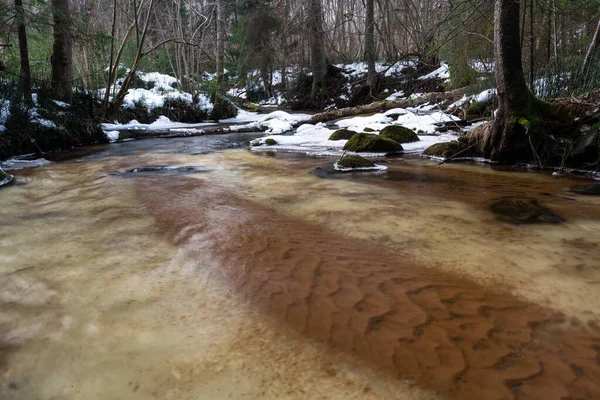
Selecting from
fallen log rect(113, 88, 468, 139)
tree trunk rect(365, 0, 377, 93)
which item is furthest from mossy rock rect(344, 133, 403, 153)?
tree trunk rect(365, 0, 377, 93)

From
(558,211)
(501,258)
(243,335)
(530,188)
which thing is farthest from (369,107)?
(243,335)

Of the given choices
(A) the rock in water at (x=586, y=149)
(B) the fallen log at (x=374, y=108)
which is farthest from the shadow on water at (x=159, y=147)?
(A) the rock in water at (x=586, y=149)

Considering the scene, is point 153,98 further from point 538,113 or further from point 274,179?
point 538,113

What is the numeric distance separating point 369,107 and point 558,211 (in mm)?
11983

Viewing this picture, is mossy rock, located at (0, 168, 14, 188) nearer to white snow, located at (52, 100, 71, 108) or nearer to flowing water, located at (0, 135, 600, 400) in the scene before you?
flowing water, located at (0, 135, 600, 400)

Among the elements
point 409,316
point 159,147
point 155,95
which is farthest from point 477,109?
point 155,95

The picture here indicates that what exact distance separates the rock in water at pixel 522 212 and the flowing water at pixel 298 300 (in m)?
0.12

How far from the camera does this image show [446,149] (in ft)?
22.6

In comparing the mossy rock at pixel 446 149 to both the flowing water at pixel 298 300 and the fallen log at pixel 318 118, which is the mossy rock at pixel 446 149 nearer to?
the flowing water at pixel 298 300

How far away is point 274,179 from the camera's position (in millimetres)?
5277

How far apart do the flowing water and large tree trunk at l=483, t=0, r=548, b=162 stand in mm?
2103

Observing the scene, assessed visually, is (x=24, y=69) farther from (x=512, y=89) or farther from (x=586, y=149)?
(x=586, y=149)

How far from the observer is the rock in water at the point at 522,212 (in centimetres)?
321

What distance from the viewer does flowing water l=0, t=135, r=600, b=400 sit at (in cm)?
142
